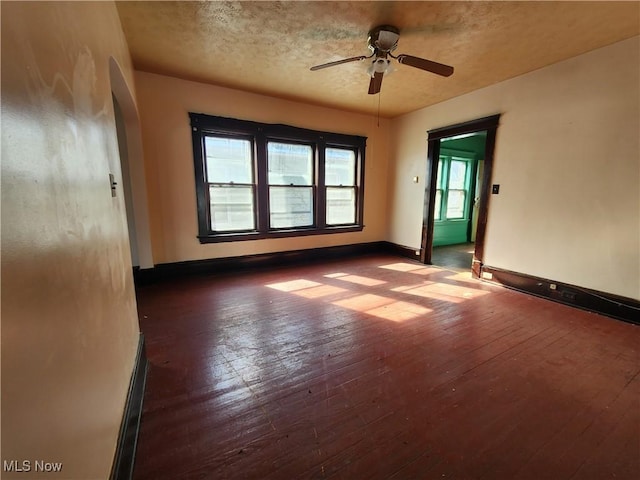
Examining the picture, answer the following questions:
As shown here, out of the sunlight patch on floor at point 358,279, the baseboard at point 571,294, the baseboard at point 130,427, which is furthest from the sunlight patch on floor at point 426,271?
the baseboard at point 130,427

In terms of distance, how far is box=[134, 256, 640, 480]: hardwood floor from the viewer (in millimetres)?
1372

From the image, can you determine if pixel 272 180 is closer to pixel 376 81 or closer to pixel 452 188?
pixel 376 81

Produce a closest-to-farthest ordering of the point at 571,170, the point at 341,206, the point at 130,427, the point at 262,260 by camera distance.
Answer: the point at 130,427
the point at 571,170
the point at 262,260
the point at 341,206

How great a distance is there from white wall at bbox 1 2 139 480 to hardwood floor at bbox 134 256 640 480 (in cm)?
60

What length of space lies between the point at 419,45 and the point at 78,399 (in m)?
3.79

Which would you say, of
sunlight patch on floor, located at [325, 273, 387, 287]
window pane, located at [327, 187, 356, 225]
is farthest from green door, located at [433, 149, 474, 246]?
sunlight patch on floor, located at [325, 273, 387, 287]

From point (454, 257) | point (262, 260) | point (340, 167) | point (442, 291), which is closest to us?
point (442, 291)

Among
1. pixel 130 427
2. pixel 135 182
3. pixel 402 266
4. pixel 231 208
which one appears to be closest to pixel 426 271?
pixel 402 266

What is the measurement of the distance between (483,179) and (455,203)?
3.04m

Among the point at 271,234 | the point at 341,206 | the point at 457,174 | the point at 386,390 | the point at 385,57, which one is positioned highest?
the point at 385,57

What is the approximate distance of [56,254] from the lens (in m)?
0.79

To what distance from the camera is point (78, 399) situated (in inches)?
33.6

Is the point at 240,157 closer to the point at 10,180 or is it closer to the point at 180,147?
the point at 180,147

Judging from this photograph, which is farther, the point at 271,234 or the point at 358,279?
the point at 271,234
